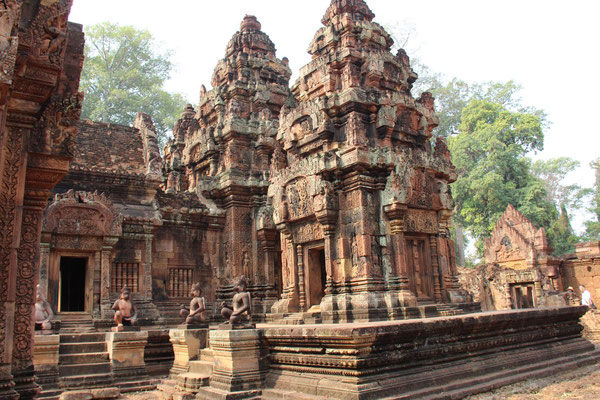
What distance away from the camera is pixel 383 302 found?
9234mm

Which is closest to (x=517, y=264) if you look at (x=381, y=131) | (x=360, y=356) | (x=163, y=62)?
(x=381, y=131)

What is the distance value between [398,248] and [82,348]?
6.21 metres

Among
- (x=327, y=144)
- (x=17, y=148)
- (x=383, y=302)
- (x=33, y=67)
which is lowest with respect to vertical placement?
(x=383, y=302)

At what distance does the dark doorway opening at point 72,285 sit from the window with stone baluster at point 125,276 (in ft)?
2.89

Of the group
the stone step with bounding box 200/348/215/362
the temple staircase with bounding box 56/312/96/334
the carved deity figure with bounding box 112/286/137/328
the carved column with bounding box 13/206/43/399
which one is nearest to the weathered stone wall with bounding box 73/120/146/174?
the temple staircase with bounding box 56/312/96/334

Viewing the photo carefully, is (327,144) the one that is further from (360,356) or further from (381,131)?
(360,356)

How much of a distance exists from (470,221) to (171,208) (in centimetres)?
1973

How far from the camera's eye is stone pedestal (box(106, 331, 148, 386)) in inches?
362

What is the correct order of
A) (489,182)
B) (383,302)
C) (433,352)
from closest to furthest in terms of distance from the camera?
(433,352) → (383,302) → (489,182)

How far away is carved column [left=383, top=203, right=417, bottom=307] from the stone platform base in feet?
6.10

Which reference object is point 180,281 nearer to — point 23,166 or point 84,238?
point 84,238

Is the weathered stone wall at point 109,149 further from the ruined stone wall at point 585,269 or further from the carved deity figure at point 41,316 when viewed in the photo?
the ruined stone wall at point 585,269

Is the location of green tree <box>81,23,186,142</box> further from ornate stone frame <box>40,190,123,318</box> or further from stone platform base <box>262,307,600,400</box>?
stone platform base <box>262,307,600,400</box>

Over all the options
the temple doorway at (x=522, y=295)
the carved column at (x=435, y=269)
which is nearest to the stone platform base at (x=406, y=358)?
the carved column at (x=435, y=269)
